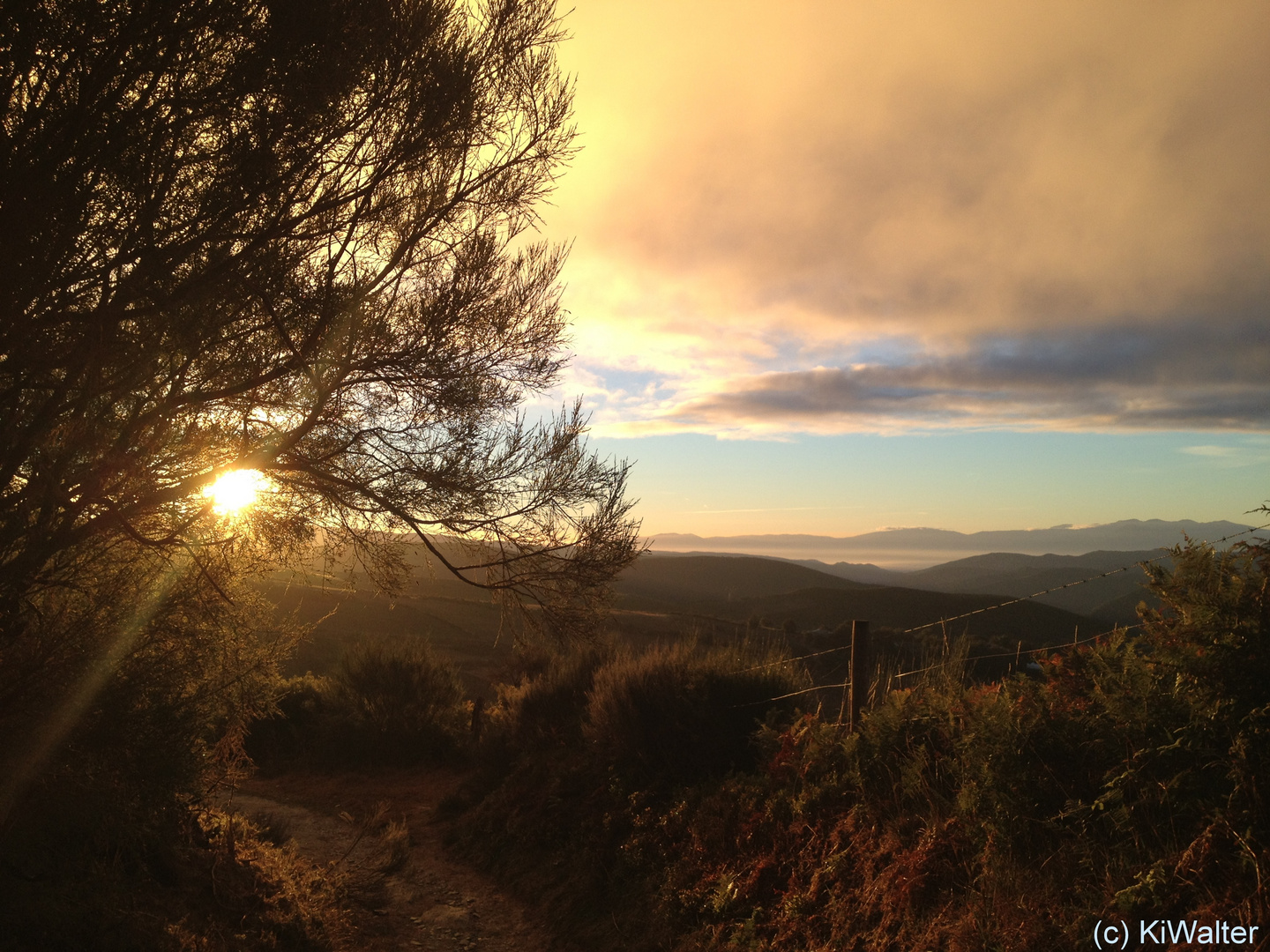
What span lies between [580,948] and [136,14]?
774cm

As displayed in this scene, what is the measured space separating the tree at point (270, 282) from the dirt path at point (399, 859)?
349 centimetres

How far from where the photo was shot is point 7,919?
4.32m

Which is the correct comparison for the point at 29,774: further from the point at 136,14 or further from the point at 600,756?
the point at 600,756

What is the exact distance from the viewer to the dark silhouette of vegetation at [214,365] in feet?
13.8

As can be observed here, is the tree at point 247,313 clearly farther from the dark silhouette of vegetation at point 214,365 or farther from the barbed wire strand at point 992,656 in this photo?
the barbed wire strand at point 992,656

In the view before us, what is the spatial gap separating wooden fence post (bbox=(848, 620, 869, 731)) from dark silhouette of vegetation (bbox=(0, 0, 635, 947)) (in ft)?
7.96

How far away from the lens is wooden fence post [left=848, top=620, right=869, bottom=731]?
6941 mm

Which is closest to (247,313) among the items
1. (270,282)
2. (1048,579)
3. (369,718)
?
(270,282)

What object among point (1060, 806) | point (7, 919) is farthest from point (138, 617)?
point (1060, 806)

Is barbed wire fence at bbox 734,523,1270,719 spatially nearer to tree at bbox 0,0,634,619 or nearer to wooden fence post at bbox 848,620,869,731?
wooden fence post at bbox 848,620,869,731

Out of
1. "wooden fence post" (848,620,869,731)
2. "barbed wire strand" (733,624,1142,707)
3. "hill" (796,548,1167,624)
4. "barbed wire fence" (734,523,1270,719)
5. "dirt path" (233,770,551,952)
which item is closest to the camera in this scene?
"barbed wire fence" (734,523,1270,719)

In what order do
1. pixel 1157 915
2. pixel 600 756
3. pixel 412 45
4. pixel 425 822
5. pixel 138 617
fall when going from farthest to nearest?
pixel 425 822 < pixel 600 756 < pixel 138 617 < pixel 412 45 < pixel 1157 915

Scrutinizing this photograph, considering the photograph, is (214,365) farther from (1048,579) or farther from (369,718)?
(1048,579)

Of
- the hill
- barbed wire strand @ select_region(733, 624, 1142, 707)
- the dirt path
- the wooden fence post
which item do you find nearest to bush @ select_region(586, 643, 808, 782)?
barbed wire strand @ select_region(733, 624, 1142, 707)
